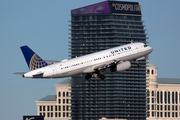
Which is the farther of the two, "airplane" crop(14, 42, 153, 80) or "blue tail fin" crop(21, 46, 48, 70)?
"blue tail fin" crop(21, 46, 48, 70)

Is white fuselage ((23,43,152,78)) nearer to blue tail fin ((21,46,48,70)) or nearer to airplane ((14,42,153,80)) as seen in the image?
airplane ((14,42,153,80))

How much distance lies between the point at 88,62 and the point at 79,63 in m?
2.66

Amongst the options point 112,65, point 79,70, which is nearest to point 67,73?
point 79,70

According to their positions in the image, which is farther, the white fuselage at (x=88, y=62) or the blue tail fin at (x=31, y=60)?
the blue tail fin at (x=31, y=60)

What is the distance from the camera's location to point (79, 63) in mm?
144000

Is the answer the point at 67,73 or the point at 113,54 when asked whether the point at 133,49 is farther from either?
the point at 67,73

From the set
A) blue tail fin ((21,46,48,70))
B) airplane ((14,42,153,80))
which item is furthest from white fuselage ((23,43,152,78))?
blue tail fin ((21,46,48,70))

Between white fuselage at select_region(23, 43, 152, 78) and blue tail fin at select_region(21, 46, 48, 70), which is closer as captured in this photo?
white fuselage at select_region(23, 43, 152, 78)

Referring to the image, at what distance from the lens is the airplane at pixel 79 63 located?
464 ft

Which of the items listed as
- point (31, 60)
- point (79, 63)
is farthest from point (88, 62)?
point (31, 60)

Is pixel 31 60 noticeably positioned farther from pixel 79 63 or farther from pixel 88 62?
pixel 88 62

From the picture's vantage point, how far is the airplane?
142m

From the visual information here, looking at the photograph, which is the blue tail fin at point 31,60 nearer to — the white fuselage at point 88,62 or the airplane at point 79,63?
the airplane at point 79,63

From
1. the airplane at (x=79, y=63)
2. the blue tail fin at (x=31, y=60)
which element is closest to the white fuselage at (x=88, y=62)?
the airplane at (x=79, y=63)
